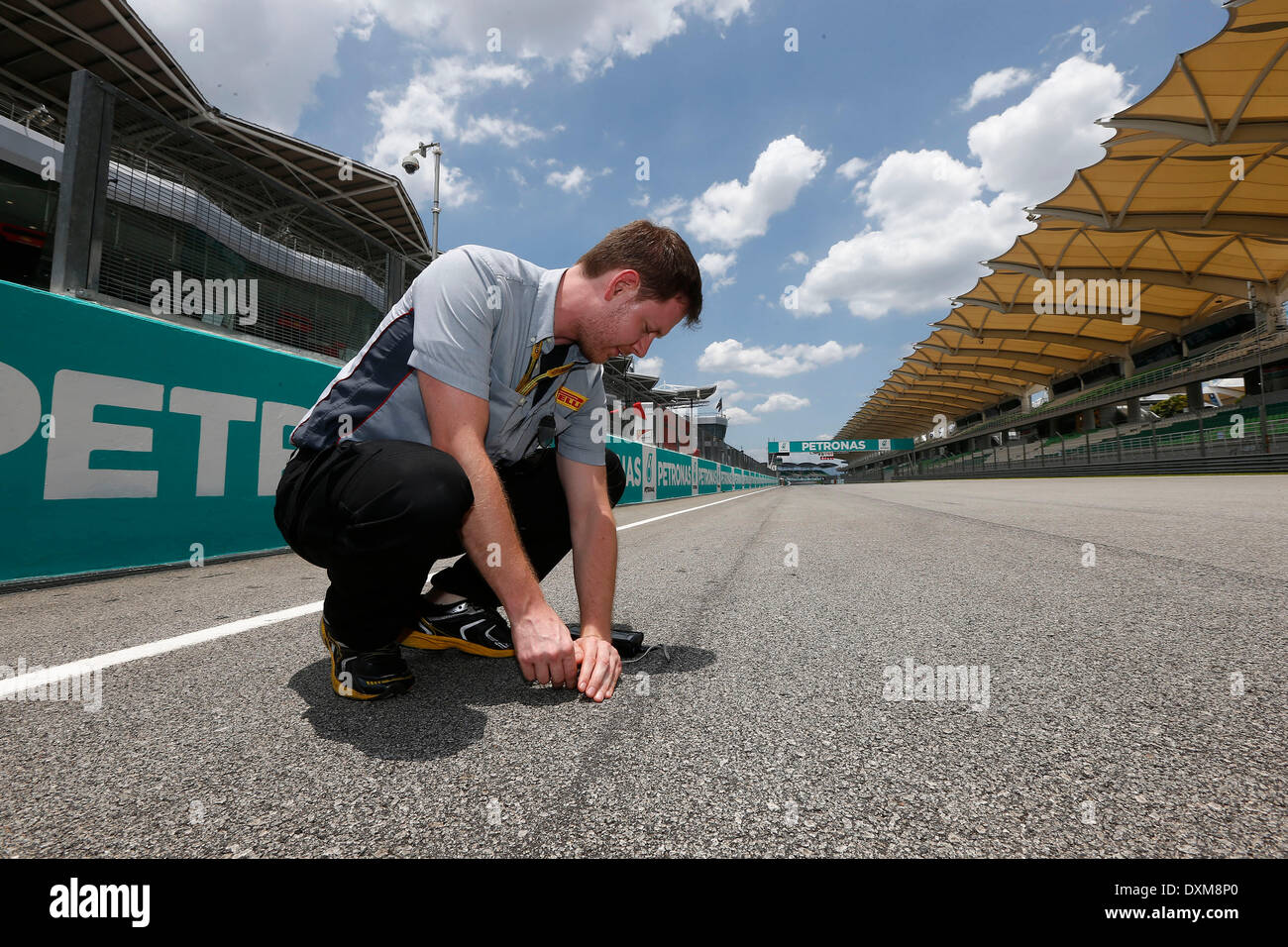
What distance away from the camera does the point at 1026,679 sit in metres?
1.50

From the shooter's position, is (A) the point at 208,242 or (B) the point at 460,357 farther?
(A) the point at 208,242

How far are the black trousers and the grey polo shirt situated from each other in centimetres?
12

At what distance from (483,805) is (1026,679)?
137 centimetres

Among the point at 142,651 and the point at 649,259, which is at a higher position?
the point at 649,259

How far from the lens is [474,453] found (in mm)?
1423

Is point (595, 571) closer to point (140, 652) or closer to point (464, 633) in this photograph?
point (464, 633)

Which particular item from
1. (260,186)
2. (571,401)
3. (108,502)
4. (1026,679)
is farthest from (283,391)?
(1026,679)

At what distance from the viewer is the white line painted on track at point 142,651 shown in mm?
1549

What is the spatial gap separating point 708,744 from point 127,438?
3855 millimetres

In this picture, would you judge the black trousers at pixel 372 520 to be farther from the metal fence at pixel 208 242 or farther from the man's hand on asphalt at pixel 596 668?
the metal fence at pixel 208 242
